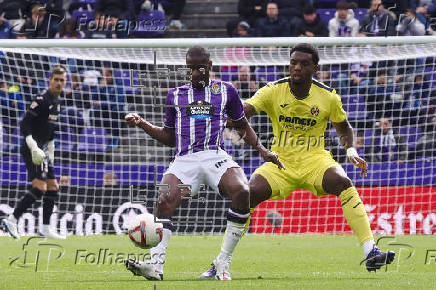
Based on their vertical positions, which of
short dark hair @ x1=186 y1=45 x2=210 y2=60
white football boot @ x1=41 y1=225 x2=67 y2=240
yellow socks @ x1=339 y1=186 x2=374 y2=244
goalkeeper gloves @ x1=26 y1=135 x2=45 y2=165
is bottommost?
white football boot @ x1=41 y1=225 x2=67 y2=240

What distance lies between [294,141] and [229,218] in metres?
1.22

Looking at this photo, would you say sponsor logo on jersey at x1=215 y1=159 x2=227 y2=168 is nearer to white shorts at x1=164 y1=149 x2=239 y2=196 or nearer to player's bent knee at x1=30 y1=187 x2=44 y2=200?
white shorts at x1=164 y1=149 x2=239 y2=196

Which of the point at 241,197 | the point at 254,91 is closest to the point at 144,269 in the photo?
the point at 241,197

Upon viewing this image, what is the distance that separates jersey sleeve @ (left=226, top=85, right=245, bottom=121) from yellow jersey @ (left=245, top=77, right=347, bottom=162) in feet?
1.56

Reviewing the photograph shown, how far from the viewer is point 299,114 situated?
31.8 ft

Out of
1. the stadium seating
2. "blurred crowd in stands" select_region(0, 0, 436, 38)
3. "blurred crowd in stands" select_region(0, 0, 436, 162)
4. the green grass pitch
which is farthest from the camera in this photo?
the stadium seating

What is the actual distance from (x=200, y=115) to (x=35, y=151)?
5.41 metres

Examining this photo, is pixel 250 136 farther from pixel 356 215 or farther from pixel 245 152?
pixel 245 152

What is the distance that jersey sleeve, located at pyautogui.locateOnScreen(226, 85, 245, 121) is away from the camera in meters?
9.24

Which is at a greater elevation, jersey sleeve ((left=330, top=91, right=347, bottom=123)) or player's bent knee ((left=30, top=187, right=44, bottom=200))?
jersey sleeve ((left=330, top=91, right=347, bottom=123))

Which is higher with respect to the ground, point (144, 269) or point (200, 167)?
point (200, 167)

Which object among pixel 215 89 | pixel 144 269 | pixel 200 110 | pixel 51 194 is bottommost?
pixel 51 194

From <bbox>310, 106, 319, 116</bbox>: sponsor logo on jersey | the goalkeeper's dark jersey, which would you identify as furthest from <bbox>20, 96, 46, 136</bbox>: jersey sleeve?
<bbox>310, 106, 319, 116</bbox>: sponsor logo on jersey

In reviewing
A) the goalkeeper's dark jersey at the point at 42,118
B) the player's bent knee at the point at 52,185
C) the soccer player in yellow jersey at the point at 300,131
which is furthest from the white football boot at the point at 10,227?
the soccer player in yellow jersey at the point at 300,131
